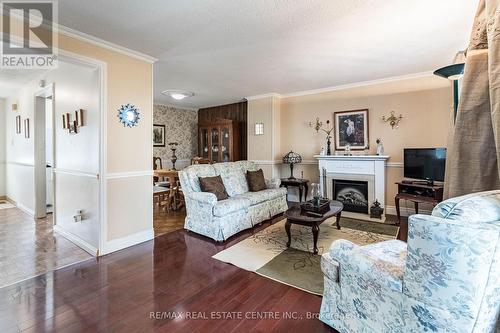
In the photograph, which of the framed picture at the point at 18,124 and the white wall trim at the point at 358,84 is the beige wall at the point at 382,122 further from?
the framed picture at the point at 18,124

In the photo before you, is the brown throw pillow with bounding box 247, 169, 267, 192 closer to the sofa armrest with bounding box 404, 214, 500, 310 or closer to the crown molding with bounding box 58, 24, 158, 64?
the crown molding with bounding box 58, 24, 158, 64

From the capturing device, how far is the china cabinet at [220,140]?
20.7 ft

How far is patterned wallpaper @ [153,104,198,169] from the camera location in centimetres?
669

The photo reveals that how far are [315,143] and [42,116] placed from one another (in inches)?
202

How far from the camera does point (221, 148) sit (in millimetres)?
6527

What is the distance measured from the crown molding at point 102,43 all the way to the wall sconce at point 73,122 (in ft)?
2.87

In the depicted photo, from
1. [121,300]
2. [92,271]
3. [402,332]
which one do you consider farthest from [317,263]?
[92,271]

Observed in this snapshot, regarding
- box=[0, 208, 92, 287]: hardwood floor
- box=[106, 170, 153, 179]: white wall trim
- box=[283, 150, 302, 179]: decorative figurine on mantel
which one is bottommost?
box=[0, 208, 92, 287]: hardwood floor

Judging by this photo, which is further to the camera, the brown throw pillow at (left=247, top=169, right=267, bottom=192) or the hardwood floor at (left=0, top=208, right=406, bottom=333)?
the brown throw pillow at (left=247, top=169, right=267, bottom=192)

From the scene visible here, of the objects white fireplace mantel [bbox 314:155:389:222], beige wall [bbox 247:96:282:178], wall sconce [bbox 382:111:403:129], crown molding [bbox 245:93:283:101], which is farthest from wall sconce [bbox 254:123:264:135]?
wall sconce [bbox 382:111:403:129]

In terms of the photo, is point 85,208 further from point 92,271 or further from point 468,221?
point 468,221

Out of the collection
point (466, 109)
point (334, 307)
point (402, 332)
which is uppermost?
point (466, 109)

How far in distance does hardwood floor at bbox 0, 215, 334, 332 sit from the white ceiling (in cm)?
246

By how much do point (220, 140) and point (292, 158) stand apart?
2.09 meters
